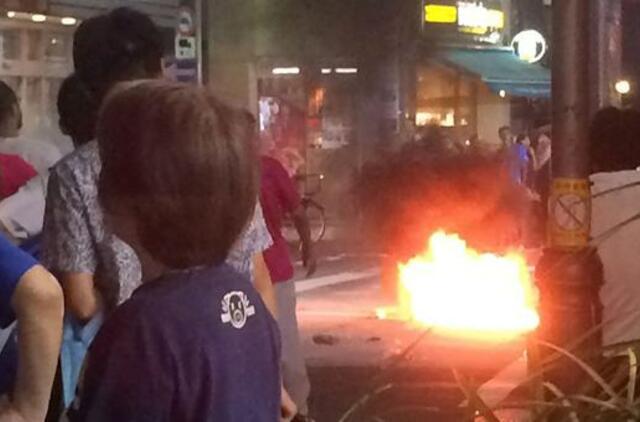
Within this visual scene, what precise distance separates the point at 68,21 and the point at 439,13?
11.7 metres

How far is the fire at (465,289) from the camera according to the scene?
1221 centimetres

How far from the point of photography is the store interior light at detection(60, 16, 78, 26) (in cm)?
2142

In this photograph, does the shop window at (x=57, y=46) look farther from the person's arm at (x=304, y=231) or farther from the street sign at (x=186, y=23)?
the person's arm at (x=304, y=231)

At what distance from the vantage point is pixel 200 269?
2676 mm

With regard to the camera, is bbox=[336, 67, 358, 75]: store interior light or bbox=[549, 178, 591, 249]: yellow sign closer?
bbox=[549, 178, 591, 249]: yellow sign

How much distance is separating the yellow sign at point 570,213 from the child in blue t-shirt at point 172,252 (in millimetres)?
3000

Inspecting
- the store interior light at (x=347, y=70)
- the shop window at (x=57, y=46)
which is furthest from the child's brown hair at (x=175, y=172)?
the store interior light at (x=347, y=70)

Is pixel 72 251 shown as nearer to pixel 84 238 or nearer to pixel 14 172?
pixel 84 238

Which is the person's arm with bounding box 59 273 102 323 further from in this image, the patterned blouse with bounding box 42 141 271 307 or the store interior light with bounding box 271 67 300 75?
the store interior light with bounding box 271 67 300 75

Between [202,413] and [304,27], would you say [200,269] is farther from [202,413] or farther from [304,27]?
[304,27]

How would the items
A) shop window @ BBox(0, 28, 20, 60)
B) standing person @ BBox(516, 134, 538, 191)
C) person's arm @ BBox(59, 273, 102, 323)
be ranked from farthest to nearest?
standing person @ BBox(516, 134, 538, 191) < shop window @ BBox(0, 28, 20, 60) < person's arm @ BBox(59, 273, 102, 323)

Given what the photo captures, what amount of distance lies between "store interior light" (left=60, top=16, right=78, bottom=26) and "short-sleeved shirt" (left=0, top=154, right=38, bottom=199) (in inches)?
615

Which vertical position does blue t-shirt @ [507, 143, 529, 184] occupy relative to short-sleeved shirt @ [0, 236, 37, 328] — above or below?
below

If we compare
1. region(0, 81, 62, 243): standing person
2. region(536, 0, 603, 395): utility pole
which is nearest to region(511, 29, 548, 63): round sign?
region(0, 81, 62, 243): standing person
